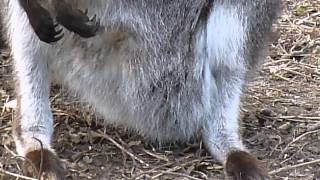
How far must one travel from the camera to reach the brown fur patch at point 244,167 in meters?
3.05

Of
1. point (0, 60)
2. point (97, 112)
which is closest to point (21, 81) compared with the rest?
point (97, 112)

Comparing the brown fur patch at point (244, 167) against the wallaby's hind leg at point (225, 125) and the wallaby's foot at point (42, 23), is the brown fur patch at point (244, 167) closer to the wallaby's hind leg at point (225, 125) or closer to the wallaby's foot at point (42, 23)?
the wallaby's hind leg at point (225, 125)

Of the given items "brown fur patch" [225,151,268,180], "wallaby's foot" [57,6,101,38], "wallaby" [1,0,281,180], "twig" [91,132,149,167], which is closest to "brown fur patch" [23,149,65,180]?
"wallaby" [1,0,281,180]

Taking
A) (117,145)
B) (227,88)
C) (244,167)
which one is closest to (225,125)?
(227,88)

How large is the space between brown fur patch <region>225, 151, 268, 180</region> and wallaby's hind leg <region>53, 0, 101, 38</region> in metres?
0.69

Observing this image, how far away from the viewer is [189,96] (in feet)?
10.7

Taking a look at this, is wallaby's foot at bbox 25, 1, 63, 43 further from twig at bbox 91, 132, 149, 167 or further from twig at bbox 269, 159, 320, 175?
twig at bbox 269, 159, 320, 175

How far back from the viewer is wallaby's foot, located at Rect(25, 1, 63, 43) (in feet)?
9.67

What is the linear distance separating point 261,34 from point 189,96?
14.3 inches

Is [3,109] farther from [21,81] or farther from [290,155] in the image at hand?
[290,155]

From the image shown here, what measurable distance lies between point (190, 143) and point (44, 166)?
2.14 ft

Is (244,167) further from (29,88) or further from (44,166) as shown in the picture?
(29,88)

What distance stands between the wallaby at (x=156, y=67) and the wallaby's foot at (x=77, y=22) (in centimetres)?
12

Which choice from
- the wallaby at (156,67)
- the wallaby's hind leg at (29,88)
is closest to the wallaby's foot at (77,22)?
the wallaby at (156,67)
